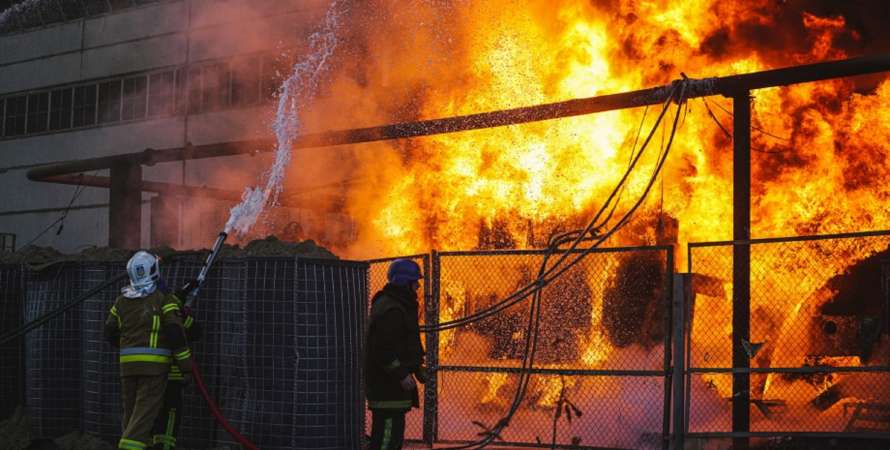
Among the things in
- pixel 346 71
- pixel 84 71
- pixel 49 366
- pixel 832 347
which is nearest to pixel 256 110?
pixel 346 71

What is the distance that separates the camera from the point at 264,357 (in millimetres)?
8156

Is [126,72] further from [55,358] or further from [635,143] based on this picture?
[635,143]

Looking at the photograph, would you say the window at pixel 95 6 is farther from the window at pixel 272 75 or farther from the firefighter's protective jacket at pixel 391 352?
the firefighter's protective jacket at pixel 391 352

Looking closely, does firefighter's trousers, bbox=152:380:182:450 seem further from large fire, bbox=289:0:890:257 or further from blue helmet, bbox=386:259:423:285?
large fire, bbox=289:0:890:257

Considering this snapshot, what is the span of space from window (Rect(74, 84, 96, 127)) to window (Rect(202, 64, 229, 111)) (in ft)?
14.6

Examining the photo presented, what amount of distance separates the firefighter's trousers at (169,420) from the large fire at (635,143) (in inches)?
187

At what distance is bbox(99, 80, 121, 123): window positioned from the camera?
985 inches

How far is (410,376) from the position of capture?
747cm

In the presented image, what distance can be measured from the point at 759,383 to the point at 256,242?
241 inches

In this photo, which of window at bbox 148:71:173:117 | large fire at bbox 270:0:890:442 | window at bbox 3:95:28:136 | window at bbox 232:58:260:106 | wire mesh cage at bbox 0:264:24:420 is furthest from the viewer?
window at bbox 3:95:28:136

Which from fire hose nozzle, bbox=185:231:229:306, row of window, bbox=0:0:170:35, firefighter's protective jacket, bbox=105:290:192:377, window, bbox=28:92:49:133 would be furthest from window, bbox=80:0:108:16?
firefighter's protective jacket, bbox=105:290:192:377

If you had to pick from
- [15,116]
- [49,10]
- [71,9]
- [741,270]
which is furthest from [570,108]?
[15,116]

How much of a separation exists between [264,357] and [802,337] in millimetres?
6432

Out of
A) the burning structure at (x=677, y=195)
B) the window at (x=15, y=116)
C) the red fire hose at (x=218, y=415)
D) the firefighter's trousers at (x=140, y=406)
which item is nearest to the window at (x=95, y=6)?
the window at (x=15, y=116)
